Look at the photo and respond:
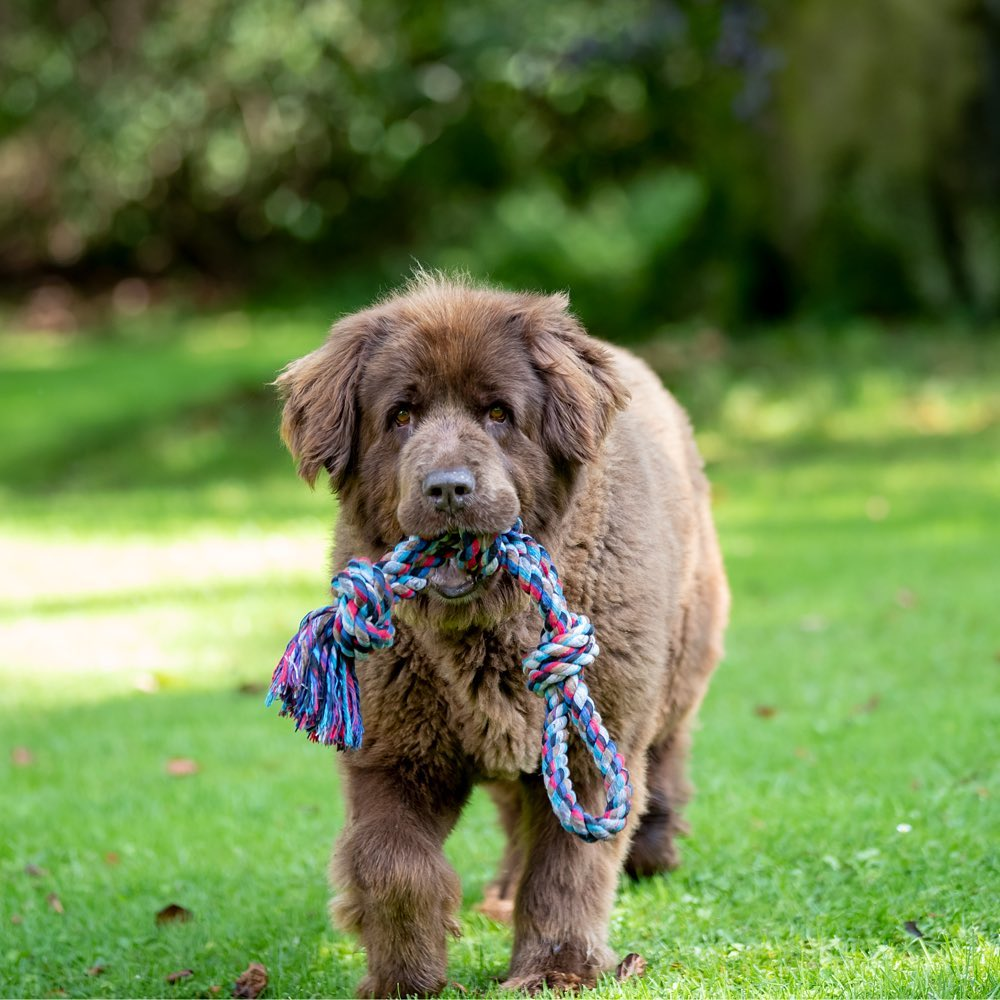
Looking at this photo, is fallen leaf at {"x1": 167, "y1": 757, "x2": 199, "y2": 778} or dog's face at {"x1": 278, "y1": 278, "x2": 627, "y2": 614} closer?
dog's face at {"x1": 278, "y1": 278, "x2": 627, "y2": 614}

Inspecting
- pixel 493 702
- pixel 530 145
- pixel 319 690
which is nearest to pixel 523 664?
pixel 493 702

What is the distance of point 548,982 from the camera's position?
4.95 meters

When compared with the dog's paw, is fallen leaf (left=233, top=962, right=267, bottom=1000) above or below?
below

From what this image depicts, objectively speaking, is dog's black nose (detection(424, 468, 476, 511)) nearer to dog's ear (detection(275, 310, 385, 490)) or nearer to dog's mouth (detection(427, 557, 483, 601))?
dog's mouth (detection(427, 557, 483, 601))

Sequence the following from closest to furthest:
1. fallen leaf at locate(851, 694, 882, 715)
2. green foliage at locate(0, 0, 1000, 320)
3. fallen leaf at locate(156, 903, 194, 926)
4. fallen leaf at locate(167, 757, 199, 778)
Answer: fallen leaf at locate(156, 903, 194, 926)
fallen leaf at locate(167, 757, 199, 778)
fallen leaf at locate(851, 694, 882, 715)
green foliage at locate(0, 0, 1000, 320)

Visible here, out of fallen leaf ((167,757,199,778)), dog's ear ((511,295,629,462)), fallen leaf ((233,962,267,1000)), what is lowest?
fallen leaf ((167,757,199,778))

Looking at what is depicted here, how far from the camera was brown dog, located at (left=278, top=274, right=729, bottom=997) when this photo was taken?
496 cm

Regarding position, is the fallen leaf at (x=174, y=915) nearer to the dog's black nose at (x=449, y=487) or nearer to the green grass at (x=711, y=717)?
the green grass at (x=711, y=717)

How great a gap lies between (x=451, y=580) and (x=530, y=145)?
89.1 ft

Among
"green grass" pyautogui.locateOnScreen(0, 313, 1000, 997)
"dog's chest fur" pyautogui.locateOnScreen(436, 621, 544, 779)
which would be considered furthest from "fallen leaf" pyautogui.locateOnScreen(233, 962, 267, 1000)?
"dog's chest fur" pyautogui.locateOnScreen(436, 621, 544, 779)

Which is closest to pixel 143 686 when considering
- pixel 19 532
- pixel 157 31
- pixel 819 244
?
pixel 19 532

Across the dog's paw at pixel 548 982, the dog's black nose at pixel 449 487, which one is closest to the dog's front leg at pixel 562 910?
the dog's paw at pixel 548 982

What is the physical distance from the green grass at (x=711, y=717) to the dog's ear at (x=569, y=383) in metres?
1.68

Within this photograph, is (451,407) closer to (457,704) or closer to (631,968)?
(457,704)
